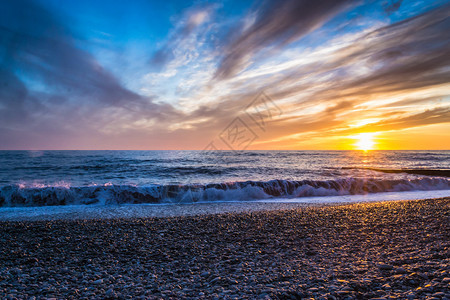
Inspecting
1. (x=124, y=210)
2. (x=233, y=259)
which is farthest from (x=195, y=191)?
(x=233, y=259)

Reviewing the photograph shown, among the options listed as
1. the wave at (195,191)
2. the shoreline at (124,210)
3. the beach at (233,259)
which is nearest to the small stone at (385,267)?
the beach at (233,259)

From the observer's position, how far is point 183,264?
13.4 feet

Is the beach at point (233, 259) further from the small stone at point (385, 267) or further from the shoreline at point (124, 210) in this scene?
the shoreline at point (124, 210)

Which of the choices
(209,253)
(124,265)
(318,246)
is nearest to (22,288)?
(124,265)

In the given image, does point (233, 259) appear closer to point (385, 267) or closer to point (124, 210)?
point (385, 267)

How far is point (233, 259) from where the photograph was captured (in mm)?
4207

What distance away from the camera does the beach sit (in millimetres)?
3131

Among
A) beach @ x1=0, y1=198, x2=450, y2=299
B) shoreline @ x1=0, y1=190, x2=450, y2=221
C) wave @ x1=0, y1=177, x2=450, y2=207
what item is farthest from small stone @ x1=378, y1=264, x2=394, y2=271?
wave @ x1=0, y1=177, x2=450, y2=207

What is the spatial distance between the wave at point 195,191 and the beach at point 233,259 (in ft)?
21.0

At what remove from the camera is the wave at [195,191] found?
12719mm

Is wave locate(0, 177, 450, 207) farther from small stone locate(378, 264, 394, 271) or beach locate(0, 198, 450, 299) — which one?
small stone locate(378, 264, 394, 271)

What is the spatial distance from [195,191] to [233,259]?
10579 mm

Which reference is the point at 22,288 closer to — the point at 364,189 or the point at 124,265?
the point at 124,265

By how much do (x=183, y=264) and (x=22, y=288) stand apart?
2.31 meters
